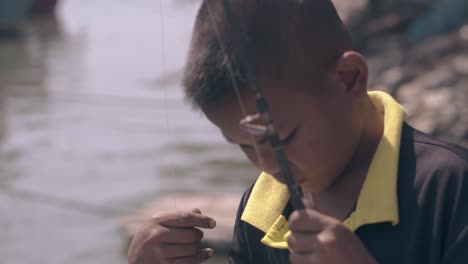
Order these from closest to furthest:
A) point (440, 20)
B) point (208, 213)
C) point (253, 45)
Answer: point (253, 45) → point (208, 213) → point (440, 20)

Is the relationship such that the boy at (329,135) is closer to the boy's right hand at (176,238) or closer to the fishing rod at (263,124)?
the boy's right hand at (176,238)

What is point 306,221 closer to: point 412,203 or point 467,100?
point 412,203

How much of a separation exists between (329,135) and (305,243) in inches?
12.8

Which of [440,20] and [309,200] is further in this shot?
[440,20]

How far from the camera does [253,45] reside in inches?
62.5

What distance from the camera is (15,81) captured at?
11.7 meters

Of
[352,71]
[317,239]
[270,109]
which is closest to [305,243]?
[317,239]

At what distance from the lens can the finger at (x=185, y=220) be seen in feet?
5.88

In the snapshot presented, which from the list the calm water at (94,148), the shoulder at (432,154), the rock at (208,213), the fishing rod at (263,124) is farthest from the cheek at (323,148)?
the rock at (208,213)

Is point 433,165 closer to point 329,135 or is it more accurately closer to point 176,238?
point 329,135

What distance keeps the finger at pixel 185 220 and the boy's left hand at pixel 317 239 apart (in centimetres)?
41

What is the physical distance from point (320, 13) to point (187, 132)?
6.64 metres

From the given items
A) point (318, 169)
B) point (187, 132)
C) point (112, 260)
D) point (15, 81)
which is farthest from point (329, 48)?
point (15, 81)

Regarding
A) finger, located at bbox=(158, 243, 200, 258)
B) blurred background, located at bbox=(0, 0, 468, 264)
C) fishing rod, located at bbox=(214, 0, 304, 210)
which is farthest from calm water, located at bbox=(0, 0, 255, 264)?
fishing rod, located at bbox=(214, 0, 304, 210)
